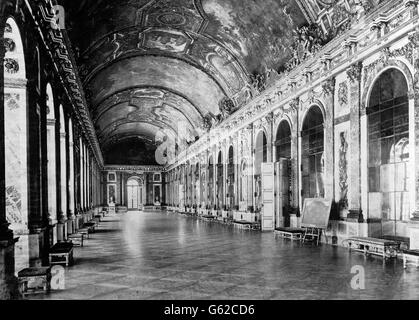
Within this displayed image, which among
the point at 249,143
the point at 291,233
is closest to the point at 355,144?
the point at 291,233

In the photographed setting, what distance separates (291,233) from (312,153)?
304 cm

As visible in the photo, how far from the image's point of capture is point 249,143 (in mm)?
22031

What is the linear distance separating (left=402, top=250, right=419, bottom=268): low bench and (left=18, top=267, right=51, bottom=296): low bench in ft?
21.9

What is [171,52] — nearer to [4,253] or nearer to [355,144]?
[355,144]

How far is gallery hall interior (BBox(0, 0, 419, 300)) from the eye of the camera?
7.54 metres

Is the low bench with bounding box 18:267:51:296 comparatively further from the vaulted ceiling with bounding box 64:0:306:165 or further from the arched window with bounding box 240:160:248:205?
the arched window with bounding box 240:160:248:205

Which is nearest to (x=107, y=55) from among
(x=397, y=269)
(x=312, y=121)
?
(x=312, y=121)

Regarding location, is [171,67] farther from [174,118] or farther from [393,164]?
[393,164]

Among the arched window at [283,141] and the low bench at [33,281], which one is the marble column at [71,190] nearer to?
the arched window at [283,141]

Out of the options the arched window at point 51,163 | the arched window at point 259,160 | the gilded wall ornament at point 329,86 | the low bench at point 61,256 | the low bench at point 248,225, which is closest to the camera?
the low bench at point 61,256

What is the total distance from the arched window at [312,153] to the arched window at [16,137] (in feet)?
31.1

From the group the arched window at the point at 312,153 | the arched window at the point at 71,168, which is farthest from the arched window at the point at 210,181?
the arched window at the point at 312,153

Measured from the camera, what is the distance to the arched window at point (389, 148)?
11.0 metres
